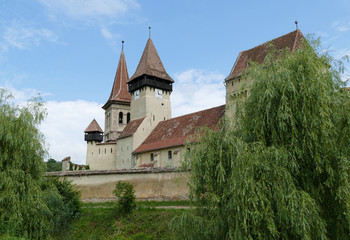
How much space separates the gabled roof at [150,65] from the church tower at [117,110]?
4781 mm

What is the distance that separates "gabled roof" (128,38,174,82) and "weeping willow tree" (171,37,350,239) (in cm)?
2699

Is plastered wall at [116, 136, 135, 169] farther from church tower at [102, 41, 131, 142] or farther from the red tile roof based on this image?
church tower at [102, 41, 131, 142]

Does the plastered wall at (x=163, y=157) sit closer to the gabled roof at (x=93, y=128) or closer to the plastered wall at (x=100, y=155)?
the plastered wall at (x=100, y=155)

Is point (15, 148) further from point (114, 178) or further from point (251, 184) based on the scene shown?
point (251, 184)

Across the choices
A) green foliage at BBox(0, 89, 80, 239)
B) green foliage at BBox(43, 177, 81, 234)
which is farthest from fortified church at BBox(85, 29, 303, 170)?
green foliage at BBox(0, 89, 80, 239)

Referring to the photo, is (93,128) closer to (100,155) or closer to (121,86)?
(100,155)

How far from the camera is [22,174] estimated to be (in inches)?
483

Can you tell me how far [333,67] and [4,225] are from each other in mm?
11817

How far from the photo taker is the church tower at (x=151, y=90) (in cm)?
3497

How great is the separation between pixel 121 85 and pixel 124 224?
98.8 feet

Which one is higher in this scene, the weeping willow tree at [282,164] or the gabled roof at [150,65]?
the gabled roof at [150,65]

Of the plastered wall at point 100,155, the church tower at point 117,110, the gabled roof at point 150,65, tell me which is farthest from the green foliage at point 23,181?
the church tower at point 117,110

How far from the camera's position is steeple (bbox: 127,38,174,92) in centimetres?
3541

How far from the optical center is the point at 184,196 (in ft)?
55.0
